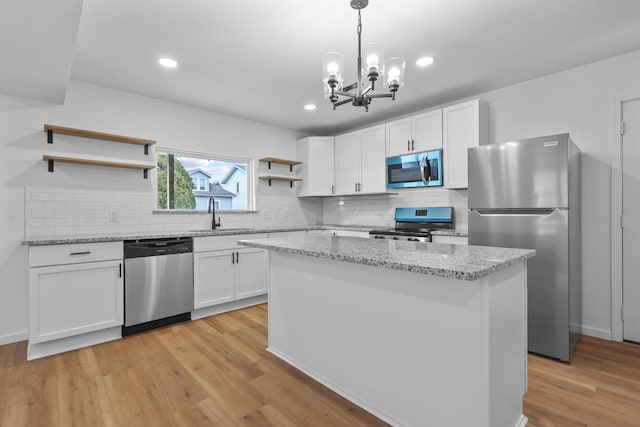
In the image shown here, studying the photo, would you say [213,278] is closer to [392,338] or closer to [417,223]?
[392,338]

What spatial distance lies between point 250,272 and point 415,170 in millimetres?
2385

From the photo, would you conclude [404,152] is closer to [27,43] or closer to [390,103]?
[390,103]

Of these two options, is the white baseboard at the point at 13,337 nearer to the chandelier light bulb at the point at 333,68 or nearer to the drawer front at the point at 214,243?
the drawer front at the point at 214,243

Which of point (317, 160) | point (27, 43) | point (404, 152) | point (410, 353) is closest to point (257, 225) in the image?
point (317, 160)

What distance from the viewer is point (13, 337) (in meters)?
2.85

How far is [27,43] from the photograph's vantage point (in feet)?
6.54

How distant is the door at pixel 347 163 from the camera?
4594 mm

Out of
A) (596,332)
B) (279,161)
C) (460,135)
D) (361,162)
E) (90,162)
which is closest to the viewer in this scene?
(596,332)

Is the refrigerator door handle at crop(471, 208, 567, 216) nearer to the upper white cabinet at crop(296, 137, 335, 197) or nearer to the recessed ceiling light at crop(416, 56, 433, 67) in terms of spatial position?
the recessed ceiling light at crop(416, 56, 433, 67)

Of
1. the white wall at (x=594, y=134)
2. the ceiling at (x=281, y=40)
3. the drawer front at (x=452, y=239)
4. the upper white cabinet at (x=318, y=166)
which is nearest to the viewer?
the ceiling at (x=281, y=40)

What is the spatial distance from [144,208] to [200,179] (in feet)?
2.72

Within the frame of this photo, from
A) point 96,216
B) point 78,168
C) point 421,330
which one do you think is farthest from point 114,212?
point 421,330

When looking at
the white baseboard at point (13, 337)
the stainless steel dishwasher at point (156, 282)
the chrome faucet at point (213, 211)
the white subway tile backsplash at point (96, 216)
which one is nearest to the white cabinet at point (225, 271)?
the stainless steel dishwasher at point (156, 282)

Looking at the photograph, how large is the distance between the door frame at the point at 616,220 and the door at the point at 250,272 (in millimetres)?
3449
